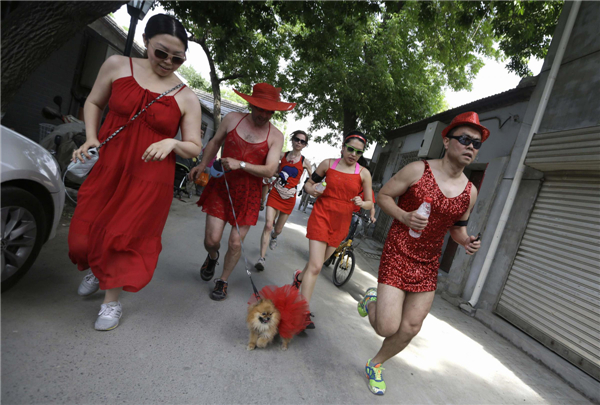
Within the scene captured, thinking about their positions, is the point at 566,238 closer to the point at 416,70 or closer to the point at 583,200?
the point at 583,200

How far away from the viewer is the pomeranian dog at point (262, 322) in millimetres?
3037

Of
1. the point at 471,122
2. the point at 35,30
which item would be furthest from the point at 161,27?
the point at 35,30

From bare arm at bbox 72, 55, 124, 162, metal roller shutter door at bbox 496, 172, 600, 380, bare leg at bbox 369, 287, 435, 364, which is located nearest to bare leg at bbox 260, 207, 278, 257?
bare leg at bbox 369, 287, 435, 364

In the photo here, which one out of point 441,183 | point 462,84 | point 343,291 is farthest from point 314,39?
point 462,84

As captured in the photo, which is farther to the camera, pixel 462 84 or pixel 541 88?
pixel 462 84

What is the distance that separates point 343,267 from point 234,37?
6.86 metres

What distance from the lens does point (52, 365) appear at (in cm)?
227

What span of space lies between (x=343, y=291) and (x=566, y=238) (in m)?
3.86

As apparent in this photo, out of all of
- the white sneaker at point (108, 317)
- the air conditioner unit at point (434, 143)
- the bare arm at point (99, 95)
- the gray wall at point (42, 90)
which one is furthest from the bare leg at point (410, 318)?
the gray wall at point (42, 90)

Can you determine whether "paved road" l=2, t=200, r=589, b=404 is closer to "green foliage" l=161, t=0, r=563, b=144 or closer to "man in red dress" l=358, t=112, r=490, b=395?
"man in red dress" l=358, t=112, r=490, b=395

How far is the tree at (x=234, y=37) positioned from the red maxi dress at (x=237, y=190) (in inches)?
208

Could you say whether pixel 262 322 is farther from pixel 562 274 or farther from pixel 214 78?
pixel 214 78

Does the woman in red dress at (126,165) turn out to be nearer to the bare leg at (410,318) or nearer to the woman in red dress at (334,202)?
the woman in red dress at (334,202)

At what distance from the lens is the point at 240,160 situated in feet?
12.4
